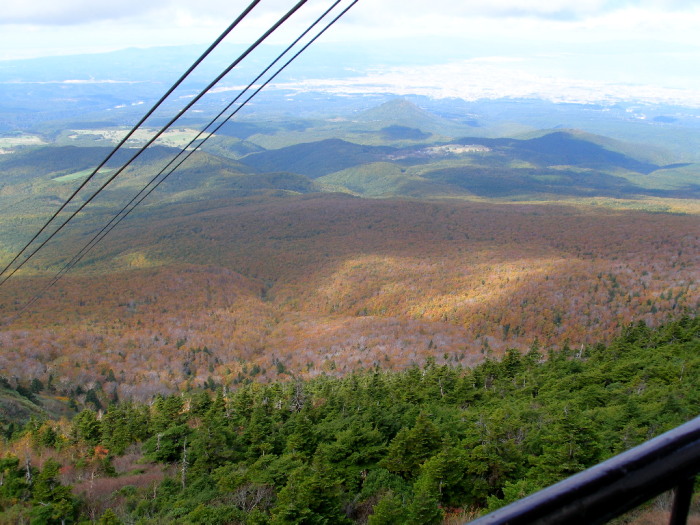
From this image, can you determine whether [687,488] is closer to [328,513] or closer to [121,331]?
[328,513]

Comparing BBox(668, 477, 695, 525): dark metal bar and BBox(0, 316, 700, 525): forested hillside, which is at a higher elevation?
BBox(668, 477, 695, 525): dark metal bar

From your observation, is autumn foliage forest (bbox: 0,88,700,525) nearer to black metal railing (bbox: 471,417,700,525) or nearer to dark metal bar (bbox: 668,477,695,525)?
dark metal bar (bbox: 668,477,695,525)

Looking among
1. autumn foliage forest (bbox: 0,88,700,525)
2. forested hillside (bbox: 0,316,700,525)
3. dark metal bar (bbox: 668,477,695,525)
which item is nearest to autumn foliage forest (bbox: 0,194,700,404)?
autumn foliage forest (bbox: 0,88,700,525)

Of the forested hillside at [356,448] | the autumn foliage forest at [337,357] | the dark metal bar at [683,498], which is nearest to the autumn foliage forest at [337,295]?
the autumn foliage forest at [337,357]

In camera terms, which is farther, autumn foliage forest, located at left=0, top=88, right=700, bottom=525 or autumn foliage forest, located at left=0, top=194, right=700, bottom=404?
autumn foliage forest, located at left=0, top=194, right=700, bottom=404

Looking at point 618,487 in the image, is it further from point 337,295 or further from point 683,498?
point 337,295
